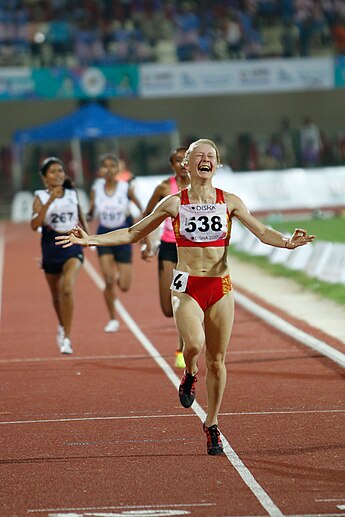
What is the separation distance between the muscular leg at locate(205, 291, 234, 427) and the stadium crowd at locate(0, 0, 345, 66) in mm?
34250

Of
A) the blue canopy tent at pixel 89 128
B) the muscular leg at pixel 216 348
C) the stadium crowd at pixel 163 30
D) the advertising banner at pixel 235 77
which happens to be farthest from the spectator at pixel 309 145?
the muscular leg at pixel 216 348

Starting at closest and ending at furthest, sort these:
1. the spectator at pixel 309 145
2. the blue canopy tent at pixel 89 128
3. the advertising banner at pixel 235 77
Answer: the blue canopy tent at pixel 89 128 < the advertising banner at pixel 235 77 < the spectator at pixel 309 145

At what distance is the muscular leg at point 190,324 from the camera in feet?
27.4

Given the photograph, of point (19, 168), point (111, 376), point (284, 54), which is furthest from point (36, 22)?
point (111, 376)

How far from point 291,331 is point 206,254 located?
6655 mm

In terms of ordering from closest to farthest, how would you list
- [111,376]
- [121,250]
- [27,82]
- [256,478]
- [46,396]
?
[256,478], [46,396], [111,376], [121,250], [27,82]

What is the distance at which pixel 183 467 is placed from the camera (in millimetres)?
8031

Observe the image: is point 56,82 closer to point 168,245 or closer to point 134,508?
point 168,245

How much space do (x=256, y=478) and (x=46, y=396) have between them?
3.92 meters

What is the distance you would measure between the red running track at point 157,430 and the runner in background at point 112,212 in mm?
782

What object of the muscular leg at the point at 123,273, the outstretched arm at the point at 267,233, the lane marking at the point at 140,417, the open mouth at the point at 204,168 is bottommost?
the lane marking at the point at 140,417

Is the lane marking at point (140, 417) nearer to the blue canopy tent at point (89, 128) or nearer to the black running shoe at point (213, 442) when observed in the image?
the black running shoe at point (213, 442)

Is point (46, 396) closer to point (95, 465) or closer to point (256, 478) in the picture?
point (95, 465)

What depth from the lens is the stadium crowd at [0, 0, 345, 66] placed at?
1677 inches
